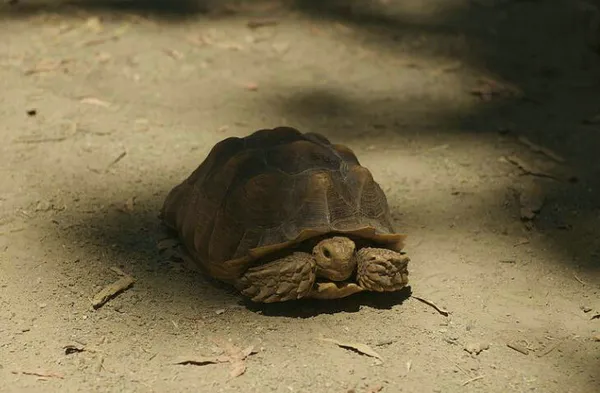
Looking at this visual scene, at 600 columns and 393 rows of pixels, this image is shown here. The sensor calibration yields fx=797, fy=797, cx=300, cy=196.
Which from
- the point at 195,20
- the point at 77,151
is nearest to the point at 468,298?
the point at 77,151

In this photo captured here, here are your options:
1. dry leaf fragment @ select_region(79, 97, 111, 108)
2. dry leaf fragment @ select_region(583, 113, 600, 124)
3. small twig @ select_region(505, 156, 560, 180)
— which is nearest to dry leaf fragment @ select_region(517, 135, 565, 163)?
small twig @ select_region(505, 156, 560, 180)

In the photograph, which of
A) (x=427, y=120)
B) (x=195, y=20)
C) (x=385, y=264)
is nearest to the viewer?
(x=385, y=264)

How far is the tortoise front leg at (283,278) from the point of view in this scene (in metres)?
3.12

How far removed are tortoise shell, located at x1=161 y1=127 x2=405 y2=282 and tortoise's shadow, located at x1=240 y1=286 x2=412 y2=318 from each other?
0.18 m

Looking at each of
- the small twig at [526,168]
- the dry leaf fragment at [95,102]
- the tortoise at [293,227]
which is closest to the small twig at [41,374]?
the tortoise at [293,227]

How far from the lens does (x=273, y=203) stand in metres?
3.23

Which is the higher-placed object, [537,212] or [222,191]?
[222,191]

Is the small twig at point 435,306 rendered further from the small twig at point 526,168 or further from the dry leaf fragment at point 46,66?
the dry leaf fragment at point 46,66

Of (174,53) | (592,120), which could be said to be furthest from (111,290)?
(592,120)

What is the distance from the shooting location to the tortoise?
10.4 ft

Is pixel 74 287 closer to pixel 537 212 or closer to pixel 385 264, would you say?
pixel 385 264

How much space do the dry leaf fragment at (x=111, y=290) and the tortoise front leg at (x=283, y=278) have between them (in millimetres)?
558

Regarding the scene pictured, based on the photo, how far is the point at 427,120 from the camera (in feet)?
16.6

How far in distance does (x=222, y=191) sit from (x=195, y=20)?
315cm
